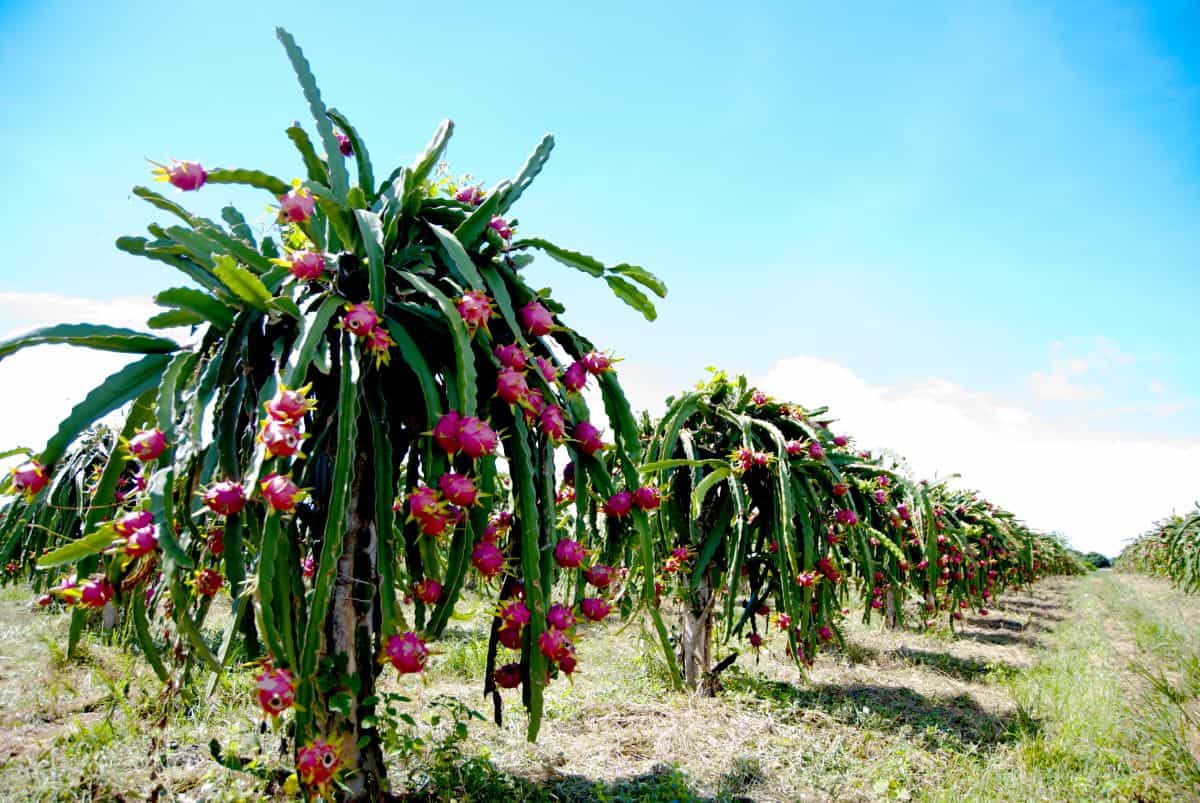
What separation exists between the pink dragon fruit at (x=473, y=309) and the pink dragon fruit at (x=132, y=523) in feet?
3.00

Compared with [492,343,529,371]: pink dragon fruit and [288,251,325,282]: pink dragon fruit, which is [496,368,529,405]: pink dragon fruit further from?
[288,251,325,282]: pink dragon fruit

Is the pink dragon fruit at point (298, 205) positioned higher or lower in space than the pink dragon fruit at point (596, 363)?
higher

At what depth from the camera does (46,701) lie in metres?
4.53

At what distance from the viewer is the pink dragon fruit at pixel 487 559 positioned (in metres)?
1.80

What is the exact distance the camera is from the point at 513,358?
1.95 metres

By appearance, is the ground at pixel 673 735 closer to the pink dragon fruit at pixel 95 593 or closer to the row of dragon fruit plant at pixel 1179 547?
the pink dragon fruit at pixel 95 593

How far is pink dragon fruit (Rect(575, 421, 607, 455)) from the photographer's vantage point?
226cm

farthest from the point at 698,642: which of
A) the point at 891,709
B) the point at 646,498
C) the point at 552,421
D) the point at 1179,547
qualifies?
the point at 1179,547

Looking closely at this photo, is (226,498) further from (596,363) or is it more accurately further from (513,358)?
(596,363)

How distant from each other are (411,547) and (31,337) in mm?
1291

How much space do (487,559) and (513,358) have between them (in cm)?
59

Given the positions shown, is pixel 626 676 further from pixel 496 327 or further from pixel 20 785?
pixel 496 327

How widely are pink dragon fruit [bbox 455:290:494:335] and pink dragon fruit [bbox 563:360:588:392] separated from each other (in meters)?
0.39

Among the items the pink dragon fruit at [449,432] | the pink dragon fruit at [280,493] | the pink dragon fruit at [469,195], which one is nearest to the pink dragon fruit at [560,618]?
A: the pink dragon fruit at [449,432]
